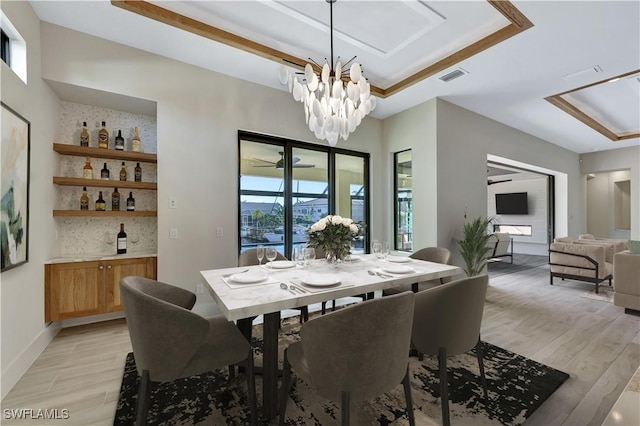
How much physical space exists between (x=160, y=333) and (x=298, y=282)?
800 millimetres

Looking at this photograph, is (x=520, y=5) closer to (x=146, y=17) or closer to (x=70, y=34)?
(x=146, y=17)

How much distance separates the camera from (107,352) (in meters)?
2.47

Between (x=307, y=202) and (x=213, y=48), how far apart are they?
2.24 m

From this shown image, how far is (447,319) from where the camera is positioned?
1.58 meters

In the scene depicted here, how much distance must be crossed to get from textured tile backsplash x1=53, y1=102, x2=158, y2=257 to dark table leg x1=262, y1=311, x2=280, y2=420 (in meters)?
2.33

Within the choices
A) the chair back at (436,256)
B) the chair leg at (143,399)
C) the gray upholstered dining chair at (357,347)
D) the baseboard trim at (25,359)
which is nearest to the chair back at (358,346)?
the gray upholstered dining chair at (357,347)

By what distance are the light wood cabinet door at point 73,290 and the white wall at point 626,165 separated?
10533 millimetres

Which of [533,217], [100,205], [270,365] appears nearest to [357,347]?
[270,365]

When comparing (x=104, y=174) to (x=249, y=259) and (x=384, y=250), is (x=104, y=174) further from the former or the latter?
(x=384, y=250)

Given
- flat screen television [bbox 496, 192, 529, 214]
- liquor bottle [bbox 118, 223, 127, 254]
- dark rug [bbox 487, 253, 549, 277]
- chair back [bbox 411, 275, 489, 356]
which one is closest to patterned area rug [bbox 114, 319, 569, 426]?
chair back [bbox 411, 275, 489, 356]

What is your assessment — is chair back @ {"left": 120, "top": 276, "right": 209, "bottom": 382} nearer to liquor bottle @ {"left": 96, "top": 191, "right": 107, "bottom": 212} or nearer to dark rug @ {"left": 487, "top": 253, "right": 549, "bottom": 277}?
liquor bottle @ {"left": 96, "top": 191, "right": 107, "bottom": 212}

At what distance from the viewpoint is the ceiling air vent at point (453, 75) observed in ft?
11.0

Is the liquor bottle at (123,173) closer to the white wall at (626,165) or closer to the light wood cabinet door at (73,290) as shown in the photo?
the light wood cabinet door at (73,290)

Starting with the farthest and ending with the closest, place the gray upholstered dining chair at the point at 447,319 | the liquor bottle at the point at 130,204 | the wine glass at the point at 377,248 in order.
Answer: the liquor bottle at the point at 130,204 < the wine glass at the point at 377,248 < the gray upholstered dining chair at the point at 447,319
